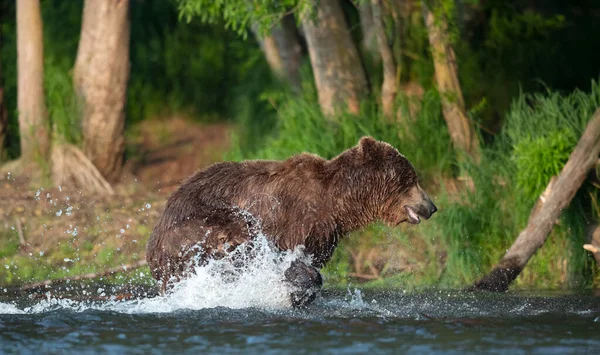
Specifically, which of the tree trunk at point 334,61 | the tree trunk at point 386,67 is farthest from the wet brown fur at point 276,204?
the tree trunk at point 334,61

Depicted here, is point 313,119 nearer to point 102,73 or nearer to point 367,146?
point 102,73

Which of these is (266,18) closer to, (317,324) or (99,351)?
(317,324)

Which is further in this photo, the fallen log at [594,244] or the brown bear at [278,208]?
the fallen log at [594,244]

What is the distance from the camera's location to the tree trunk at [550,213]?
1016 centimetres

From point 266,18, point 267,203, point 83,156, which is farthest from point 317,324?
point 83,156

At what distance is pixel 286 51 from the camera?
15.1 meters

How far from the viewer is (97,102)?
14312 mm

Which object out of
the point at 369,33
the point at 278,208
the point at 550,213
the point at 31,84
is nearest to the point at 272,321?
the point at 278,208

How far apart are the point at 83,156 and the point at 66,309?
5.09 m

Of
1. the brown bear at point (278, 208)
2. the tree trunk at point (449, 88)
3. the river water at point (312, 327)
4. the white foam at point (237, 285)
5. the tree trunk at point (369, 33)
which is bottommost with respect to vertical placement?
the river water at point (312, 327)

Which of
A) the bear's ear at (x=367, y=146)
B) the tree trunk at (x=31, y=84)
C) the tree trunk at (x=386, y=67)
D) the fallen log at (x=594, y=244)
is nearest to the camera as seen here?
the bear's ear at (x=367, y=146)

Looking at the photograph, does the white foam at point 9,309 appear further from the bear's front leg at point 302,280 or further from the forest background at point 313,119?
the bear's front leg at point 302,280

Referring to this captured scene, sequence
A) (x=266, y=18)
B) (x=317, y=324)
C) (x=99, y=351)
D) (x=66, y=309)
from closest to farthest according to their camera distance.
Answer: (x=99, y=351) < (x=317, y=324) < (x=66, y=309) < (x=266, y=18)

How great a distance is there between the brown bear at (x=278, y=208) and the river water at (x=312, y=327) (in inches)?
16.1
